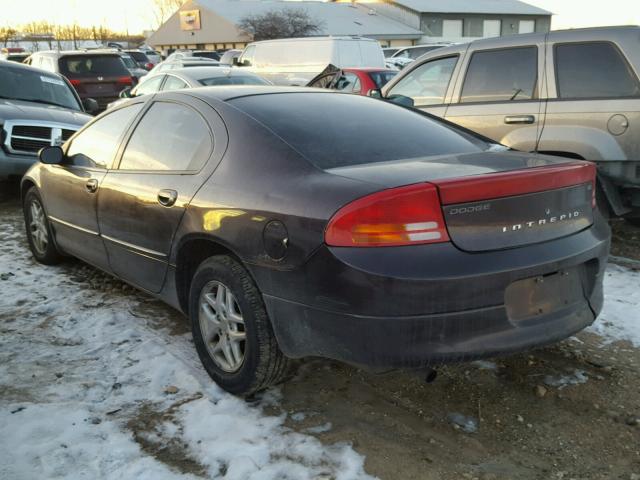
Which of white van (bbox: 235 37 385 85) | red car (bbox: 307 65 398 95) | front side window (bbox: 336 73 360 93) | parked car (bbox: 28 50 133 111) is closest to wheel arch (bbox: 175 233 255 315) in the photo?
red car (bbox: 307 65 398 95)

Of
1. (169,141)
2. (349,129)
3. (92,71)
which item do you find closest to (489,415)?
(349,129)

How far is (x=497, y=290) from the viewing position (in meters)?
2.55

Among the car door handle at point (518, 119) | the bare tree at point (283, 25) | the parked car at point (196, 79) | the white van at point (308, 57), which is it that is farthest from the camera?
the bare tree at point (283, 25)

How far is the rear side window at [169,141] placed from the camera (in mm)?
3461

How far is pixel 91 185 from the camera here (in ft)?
14.0

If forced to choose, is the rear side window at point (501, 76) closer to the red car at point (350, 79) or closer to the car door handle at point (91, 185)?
the car door handle at point (91, 185)

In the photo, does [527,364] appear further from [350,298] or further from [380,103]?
[380,103]

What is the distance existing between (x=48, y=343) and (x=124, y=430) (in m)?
1.22

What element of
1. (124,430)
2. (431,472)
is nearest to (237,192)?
(124,430)

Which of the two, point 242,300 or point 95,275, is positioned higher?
point 242,300

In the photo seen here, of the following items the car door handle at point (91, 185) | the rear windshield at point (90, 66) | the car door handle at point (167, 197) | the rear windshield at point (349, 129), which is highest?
the rear windshield at point (90, 66)

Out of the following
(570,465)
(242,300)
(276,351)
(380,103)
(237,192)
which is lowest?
(570,465)

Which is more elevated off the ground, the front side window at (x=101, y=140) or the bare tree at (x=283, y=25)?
the bare tree at (x=283, y=25)

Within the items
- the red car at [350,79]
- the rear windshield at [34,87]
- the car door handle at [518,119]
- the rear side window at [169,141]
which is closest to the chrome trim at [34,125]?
the rear windshield at [34,87]
